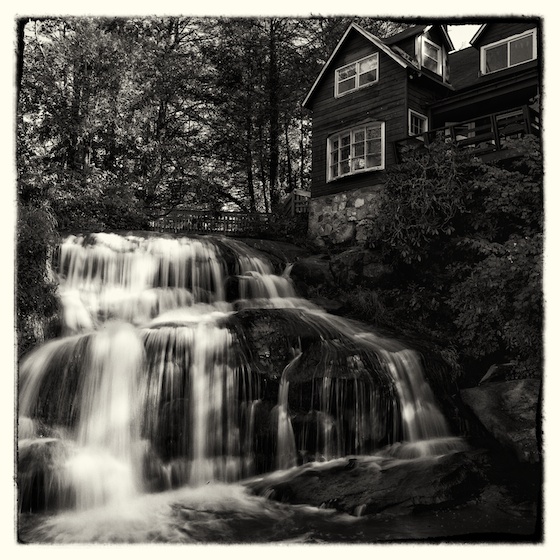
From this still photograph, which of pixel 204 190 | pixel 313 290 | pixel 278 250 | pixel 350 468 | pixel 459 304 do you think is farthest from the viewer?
pixel 204 190

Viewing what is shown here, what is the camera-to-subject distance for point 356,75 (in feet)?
57.9

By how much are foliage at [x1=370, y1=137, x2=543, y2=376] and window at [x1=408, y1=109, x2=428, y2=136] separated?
455 centimetres

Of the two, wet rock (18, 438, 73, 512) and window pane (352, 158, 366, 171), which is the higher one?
window pane (352, 158, 366, 171)

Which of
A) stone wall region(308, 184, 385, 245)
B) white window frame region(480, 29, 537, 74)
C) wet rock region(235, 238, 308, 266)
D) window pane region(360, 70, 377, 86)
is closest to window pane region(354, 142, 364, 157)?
stone wall region(308, 184, 385, 245)

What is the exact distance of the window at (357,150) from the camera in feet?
55.6

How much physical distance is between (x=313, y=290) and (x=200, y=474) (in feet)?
21.6

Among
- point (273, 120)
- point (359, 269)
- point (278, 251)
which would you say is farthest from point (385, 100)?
point (273, 120)

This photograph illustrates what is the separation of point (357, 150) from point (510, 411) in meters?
12.2

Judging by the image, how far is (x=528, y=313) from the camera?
7.64 meters

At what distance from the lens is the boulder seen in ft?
21.6

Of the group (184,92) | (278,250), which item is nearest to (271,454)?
(278,250)

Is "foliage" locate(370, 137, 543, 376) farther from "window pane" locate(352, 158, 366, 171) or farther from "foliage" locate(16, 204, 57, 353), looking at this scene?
"foliage" locate(16, 204, 57, 353)

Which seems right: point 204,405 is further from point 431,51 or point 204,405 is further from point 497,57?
point 431,51

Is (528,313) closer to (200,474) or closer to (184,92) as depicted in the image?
(200,474)
